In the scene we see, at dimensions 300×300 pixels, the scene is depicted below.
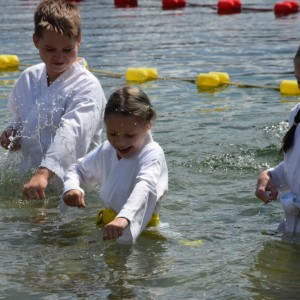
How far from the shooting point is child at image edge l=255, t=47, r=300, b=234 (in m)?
5.21

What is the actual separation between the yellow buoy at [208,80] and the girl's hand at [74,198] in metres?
6.01

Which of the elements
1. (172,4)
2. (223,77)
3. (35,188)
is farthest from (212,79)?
(172,4)

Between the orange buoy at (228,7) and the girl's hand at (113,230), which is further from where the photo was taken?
the orange buoy at (228,7)

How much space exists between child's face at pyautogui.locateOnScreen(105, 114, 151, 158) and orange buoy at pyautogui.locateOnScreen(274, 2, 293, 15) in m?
13.3

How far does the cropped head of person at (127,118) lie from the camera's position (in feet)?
17.1

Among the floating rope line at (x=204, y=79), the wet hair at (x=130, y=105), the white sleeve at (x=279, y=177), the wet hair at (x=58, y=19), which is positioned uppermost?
the wet hair at (x=58, y=19)

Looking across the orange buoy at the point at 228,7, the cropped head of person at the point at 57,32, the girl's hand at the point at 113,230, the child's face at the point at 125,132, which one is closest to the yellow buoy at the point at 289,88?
the cropped head of person at the point at 57,32

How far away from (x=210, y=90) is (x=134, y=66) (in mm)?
2159

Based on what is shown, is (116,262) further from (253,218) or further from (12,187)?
(12,187)

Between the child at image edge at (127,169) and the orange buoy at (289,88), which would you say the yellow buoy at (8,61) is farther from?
the child at image edge at (127,169)

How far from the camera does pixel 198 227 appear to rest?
5.78 m

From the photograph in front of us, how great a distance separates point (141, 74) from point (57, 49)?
531 centimetres

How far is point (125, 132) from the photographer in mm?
5246

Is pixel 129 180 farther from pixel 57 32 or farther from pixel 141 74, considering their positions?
pixel 141 74
